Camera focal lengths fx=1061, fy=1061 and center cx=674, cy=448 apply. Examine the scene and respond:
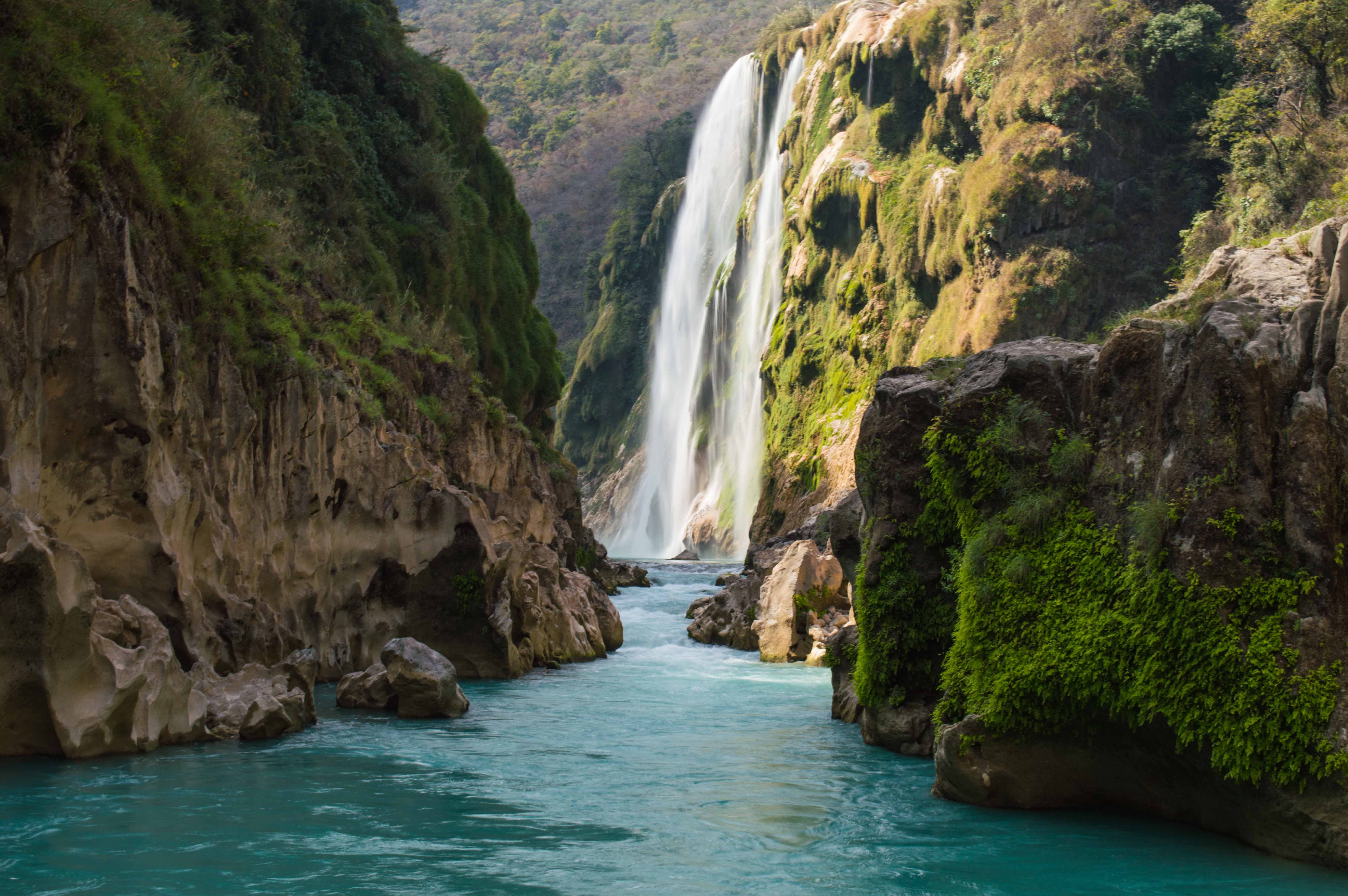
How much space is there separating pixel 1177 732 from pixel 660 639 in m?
17.1

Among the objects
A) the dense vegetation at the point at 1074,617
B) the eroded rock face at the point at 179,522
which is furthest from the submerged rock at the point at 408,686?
the dense vegetation at the point at 1074,617

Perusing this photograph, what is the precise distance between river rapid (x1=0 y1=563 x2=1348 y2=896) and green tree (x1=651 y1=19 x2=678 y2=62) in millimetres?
Answer: 112623

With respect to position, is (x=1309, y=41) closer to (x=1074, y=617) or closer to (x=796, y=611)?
(x=796, y=611)

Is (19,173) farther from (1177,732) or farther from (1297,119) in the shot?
(1297,119)

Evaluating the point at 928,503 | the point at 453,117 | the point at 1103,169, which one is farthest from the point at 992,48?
the point at 928,503

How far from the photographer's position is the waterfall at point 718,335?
58250mm

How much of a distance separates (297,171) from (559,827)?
2022 centimetres

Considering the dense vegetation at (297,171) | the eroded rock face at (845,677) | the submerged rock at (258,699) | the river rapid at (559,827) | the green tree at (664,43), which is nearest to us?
the river rapid at (559,827)

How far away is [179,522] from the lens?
1237 cm

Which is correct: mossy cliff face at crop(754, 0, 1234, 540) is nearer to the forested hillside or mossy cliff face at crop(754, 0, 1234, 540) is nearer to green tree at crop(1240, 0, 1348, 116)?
green tree at crop(1240, 0, 1348, 116)

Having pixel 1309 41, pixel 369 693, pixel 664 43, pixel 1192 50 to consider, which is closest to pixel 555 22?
pixel 664 43

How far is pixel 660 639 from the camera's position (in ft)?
78.1

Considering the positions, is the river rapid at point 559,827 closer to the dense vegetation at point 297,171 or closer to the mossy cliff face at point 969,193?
the dense vegetation at point 297,171

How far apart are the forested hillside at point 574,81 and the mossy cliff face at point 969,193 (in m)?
43.5
